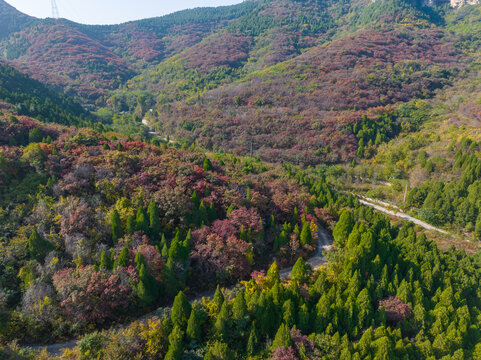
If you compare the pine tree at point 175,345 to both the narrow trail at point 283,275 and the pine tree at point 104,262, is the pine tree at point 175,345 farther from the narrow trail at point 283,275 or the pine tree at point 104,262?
the pine tree at point 104,262

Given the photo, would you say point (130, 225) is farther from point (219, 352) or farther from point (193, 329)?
point (219, 352)

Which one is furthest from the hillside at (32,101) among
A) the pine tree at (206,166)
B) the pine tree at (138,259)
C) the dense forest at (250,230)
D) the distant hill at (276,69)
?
the pine tree at (138,259)

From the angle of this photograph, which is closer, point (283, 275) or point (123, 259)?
point (123, 259)

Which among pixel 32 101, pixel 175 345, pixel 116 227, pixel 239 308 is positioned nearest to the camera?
pixel 175 345

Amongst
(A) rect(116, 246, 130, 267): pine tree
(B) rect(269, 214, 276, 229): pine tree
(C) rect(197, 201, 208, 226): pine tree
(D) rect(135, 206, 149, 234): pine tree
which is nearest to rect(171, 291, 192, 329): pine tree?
(A) rect(116, 246, 130, 267): pine tree

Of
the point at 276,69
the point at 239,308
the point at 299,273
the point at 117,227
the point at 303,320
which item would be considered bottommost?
the point at 303,320

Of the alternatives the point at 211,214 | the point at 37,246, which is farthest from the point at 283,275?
the point at 37,246
